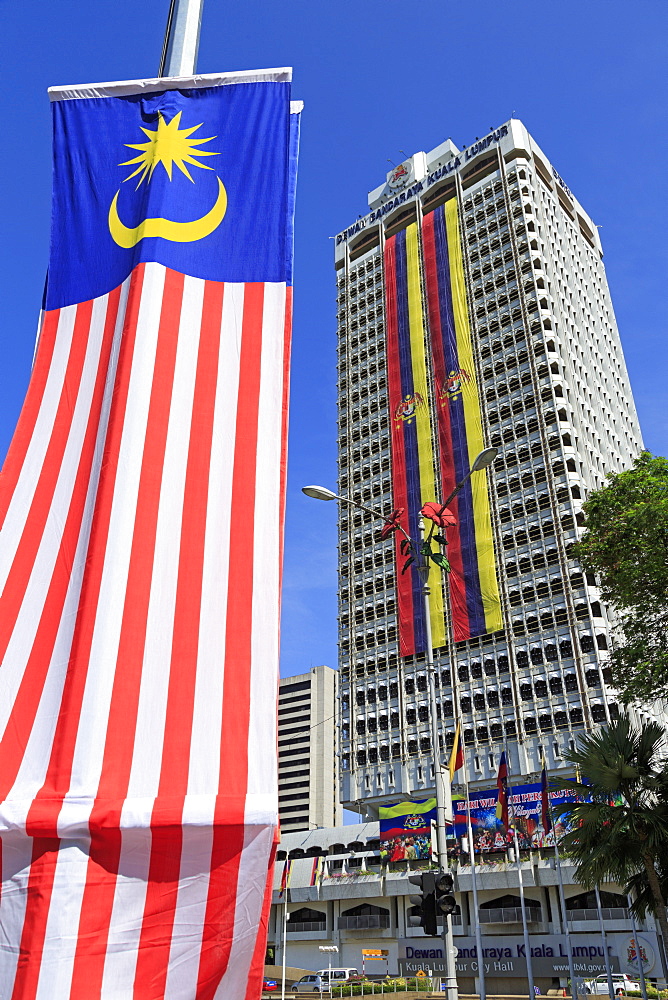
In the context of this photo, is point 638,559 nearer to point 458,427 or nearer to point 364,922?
point 458,427

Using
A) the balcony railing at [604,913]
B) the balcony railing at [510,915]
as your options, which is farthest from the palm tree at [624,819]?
the balcony railing at [510,915]

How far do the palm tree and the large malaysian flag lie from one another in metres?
15.2

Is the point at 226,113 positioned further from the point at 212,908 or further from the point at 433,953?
the point at 433,953

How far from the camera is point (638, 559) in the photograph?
21.4 metres

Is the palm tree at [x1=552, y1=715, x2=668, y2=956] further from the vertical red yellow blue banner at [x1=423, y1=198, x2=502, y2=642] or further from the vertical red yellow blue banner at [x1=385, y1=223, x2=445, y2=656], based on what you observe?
the vertical red yellow blue banner at [x1=385, y1=223, x2=445, y2=656]

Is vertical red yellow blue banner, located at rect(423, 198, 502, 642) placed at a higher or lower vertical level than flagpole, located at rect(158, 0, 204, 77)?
higher

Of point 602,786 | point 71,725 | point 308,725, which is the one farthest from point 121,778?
point 308,725

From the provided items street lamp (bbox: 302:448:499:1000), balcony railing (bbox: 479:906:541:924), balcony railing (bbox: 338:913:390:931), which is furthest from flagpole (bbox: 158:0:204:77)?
balcony railing (bbox: 338:913:390:931)

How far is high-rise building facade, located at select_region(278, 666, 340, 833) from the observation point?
15212 centimetres

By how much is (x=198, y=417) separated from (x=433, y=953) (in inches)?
1984

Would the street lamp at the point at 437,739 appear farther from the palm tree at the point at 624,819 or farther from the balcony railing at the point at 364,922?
the balcony railing at the point at 364,922

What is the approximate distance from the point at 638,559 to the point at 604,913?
141 feet

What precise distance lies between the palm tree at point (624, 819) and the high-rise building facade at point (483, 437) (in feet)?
139

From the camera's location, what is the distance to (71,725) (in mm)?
6156
